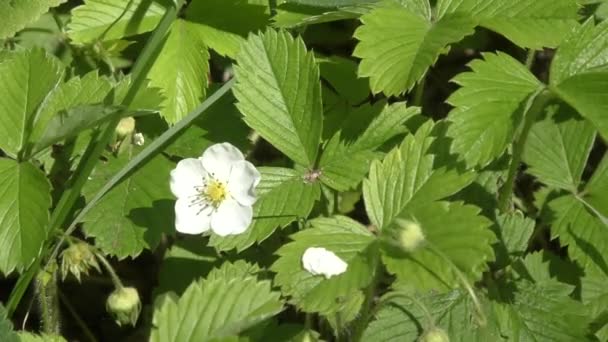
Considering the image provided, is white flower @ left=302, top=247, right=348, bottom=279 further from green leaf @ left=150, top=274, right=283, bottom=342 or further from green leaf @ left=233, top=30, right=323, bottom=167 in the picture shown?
green leaf @ left=233, top=30, right=323, bottom=167

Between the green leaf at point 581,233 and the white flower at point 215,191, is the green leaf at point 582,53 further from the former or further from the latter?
the white flower at point 215,191

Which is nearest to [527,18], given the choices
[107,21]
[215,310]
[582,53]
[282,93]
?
[582,53]

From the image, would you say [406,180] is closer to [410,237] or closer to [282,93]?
[410,237]

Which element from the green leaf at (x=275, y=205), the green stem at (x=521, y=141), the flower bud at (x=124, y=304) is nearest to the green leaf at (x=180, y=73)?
the green leaf at (x=275, y=205)

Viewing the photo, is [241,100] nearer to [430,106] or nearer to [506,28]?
[506,28]

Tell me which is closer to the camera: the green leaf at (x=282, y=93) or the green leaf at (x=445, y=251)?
the green leaf at (x=445, y=251)

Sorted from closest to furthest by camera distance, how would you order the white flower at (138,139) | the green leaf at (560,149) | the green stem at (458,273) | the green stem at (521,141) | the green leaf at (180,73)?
the green stem at (458,273), the green stem at (521,141), the green leaf at (560,149), the green leaf at (180,73), the white flower at (138,139)

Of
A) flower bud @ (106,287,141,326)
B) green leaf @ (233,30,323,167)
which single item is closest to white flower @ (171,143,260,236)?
green leaf @ (233,30,323,167)
